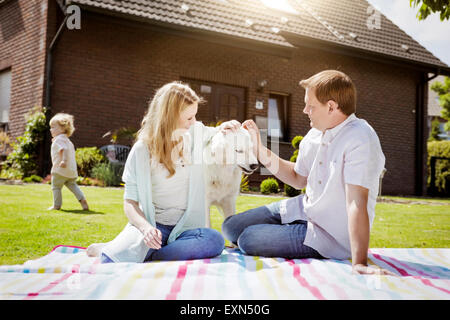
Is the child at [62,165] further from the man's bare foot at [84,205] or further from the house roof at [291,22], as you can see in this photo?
the house roof at [291,22]

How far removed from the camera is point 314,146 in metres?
2.70

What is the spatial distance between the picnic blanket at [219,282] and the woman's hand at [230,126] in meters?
0.96

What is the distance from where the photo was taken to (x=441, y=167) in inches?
533

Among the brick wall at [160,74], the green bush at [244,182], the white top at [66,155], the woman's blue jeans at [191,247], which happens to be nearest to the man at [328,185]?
the woman's blue jeans at [191,247]

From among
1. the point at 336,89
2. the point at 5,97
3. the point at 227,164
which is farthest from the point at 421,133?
the point at 5,97

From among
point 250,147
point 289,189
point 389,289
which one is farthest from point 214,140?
point 289,189

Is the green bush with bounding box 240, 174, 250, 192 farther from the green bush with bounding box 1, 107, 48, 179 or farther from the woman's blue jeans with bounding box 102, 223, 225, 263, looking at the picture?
the green bush with bounding box 1, 107, 48, 179

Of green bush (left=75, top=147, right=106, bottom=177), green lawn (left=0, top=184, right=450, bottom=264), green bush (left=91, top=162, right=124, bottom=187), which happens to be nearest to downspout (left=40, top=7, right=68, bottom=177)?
green bush (left=75, top=147, right=106, bottom=177)

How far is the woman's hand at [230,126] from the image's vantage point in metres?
2.81

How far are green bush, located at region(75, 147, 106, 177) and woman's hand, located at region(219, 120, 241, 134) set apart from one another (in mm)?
5529

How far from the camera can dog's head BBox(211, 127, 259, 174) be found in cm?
310

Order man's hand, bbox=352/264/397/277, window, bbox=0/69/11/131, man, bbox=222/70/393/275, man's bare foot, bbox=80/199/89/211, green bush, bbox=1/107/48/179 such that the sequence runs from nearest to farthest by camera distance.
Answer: man's hand, bbox=352/264/397/277 < man, bbox=222/70/393/275 < man's bare foot, bbox=80/199/89/211 < green bush, bbox=1/107/48/179 < window, bbox=0/69/11/131
